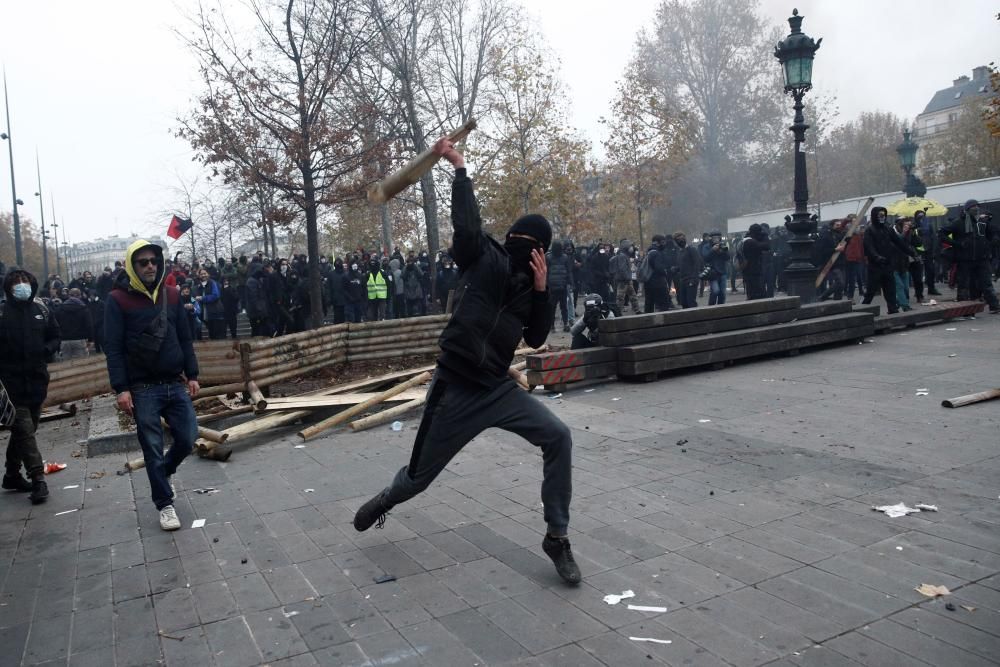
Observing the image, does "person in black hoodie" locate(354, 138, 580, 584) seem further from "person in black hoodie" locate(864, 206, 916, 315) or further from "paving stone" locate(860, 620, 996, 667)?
"person in black hoodie" locate(864, 206, 916, 315)

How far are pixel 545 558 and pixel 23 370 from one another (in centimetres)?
453

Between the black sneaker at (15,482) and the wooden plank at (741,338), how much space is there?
621 centimetres

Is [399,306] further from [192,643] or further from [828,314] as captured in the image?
[192,643]

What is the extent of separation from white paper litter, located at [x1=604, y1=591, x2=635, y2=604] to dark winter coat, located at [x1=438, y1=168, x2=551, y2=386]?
3.83ft

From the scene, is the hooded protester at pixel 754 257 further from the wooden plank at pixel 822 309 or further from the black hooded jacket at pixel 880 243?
the wooden plank at pixel 822 309

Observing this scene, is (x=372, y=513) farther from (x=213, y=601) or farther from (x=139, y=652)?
(x=139, y=652)

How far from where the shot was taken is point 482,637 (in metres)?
3.48

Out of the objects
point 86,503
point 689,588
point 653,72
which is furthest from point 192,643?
point 653,72

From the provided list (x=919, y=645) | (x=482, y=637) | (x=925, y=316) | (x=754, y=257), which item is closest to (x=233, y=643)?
(x=482, y=637)

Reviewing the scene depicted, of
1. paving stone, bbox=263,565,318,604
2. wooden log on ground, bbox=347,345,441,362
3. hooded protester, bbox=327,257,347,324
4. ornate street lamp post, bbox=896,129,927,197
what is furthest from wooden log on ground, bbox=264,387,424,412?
ornate street lamp post, bbox=896,129,927,197

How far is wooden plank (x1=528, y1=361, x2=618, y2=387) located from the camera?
367 inches

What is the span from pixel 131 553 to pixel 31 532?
3.55 feet

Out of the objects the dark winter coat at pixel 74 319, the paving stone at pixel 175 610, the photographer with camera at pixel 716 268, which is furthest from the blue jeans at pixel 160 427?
the photographer with camera at pixel 716 268

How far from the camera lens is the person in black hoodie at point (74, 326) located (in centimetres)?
1750
